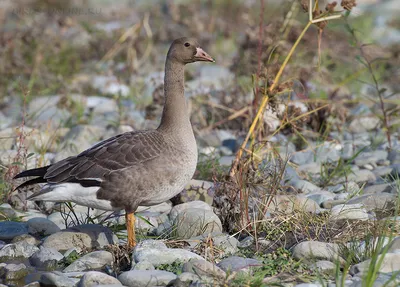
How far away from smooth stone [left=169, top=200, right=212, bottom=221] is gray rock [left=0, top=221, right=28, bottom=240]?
3.91ft

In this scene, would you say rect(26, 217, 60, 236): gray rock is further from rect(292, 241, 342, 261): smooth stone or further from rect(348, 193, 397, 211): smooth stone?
rect(348, 193, 397, 211): smooth stone

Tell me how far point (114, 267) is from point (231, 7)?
455 inches

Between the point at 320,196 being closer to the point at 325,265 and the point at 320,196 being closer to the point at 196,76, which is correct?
the point at 325,265

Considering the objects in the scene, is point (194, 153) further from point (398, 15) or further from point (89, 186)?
point (398, 15)

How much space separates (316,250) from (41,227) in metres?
2.30

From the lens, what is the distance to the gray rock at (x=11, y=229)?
225 inches

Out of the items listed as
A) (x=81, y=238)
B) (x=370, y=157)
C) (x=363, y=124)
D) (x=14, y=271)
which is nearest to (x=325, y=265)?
(x=81, y=238)

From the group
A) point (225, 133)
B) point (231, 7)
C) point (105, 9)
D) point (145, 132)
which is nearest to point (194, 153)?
point (145, 132)

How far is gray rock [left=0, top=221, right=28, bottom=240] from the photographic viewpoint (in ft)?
18.8

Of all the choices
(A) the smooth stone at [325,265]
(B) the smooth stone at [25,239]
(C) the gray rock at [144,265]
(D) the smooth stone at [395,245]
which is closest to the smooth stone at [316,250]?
(A) the smooth stone at [325,265]

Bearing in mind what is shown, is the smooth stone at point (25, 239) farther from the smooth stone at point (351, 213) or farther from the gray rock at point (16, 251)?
the smooth stone at point (351, 213)

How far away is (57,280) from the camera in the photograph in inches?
179

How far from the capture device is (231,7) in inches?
620

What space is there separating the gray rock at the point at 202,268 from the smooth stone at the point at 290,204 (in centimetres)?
124
